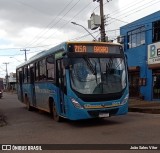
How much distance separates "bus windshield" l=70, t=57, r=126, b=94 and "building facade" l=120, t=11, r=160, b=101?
13.0 metres

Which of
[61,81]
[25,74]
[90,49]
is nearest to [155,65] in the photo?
[25,74]

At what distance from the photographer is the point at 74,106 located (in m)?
13.5

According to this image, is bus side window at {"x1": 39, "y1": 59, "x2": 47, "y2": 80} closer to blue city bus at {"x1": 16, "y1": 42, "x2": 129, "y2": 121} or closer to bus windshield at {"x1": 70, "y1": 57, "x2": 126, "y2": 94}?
Answer: blue city bus at {"x1": 16, "y1": 42, "x2": 129, "y2": 121}

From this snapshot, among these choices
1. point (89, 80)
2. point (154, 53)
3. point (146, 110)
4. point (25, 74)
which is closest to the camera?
point (89, 80)

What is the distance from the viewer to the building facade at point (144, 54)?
1073 inches

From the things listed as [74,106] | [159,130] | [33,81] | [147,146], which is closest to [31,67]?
[33,81]

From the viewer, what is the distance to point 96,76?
13.8m

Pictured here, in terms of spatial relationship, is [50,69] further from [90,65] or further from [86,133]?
[86,133]

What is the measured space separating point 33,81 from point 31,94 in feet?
4.46

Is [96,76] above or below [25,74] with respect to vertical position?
below

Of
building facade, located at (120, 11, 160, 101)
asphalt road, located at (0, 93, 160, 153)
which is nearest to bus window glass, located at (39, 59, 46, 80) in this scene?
asphalt road, located at (0, 93, 160, 153)

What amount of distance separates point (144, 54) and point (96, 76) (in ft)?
52.3

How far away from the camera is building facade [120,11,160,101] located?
27.3m

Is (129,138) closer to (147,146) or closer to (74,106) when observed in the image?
(147,146)
